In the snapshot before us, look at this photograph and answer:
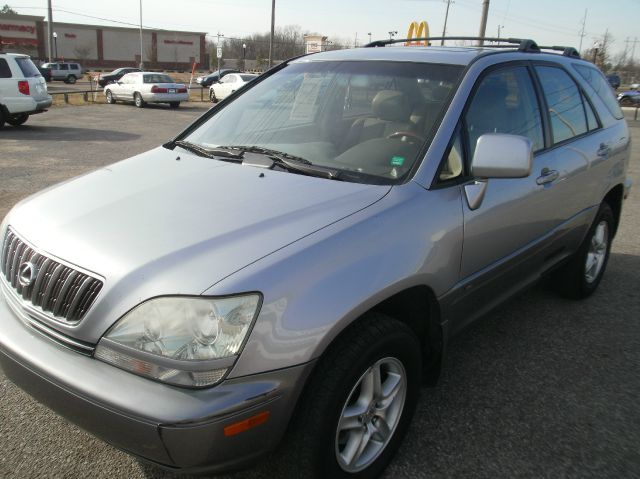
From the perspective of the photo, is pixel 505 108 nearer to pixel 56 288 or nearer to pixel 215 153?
pixel 215 153

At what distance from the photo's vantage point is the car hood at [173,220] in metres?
1.85

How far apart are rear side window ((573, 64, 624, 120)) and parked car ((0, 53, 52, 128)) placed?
13.2m

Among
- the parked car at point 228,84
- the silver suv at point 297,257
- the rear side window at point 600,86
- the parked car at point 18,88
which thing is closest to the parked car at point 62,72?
the parked car at point 228,84

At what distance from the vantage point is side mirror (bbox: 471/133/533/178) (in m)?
2.41

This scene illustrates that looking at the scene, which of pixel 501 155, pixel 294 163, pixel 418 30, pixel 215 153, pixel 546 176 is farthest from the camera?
pixel 418 30

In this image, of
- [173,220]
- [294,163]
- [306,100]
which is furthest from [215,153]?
[173,220]

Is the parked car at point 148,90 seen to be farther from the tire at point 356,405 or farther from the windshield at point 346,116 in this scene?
the tire at point 356,405

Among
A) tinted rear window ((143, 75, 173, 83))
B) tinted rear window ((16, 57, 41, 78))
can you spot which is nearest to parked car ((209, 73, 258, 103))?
tinted rear window ((143, 75, 173, 83))

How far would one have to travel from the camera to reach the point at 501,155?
7.91ft

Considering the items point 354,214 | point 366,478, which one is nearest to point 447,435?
point 366,478

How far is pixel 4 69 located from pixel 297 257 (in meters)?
14.2

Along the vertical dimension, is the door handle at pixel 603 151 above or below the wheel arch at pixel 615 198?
A: above

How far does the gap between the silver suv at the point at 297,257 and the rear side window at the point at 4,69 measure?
12302 mm

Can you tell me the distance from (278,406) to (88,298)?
76 cm
